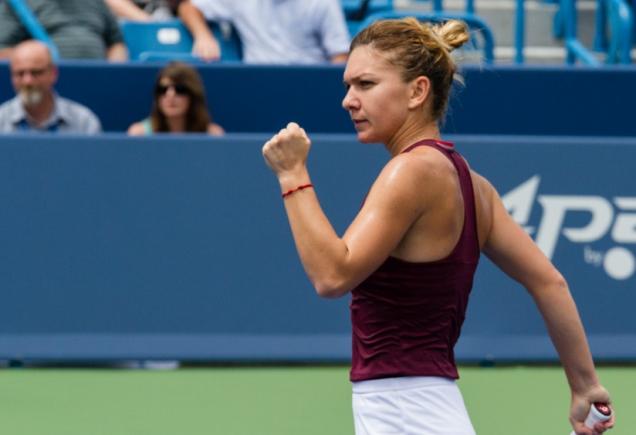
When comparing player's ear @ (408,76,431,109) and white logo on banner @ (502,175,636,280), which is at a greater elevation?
player's ear @ (408,76,431,109)

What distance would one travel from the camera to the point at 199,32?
9.18 metres

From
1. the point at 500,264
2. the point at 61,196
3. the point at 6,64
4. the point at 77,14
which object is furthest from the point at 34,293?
the point at 500,264

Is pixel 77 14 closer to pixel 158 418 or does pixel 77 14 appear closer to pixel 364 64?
pixel 158 418

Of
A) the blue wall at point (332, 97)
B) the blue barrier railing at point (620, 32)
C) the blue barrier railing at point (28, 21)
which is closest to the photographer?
the blue wall at point (332, 97)

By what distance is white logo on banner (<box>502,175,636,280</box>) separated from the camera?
676 cm

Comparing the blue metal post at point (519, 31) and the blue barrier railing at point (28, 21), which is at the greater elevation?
the blue barrier railing at point (28, 21)

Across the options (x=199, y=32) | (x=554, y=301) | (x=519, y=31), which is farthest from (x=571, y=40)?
(x=554, y=301)

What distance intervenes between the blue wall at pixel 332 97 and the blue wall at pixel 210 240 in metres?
1.82

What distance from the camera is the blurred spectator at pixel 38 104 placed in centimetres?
779

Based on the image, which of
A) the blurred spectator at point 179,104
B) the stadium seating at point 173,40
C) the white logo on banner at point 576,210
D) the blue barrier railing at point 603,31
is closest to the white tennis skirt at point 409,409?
the white logo on banner at point 576,210

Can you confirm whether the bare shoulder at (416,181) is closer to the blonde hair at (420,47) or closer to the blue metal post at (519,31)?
the blonde hair at (420,47)

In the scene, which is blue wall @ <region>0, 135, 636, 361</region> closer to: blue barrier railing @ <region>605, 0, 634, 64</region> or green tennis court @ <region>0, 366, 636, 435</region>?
green tennis court @ <region>0, 366, 636, 435</region>

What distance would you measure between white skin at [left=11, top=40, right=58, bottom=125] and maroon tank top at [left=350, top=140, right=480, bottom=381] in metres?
4.88

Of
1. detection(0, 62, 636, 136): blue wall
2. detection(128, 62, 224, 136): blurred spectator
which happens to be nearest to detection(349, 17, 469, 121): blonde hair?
detection(128, 62, 224, 136): blurred spectator
